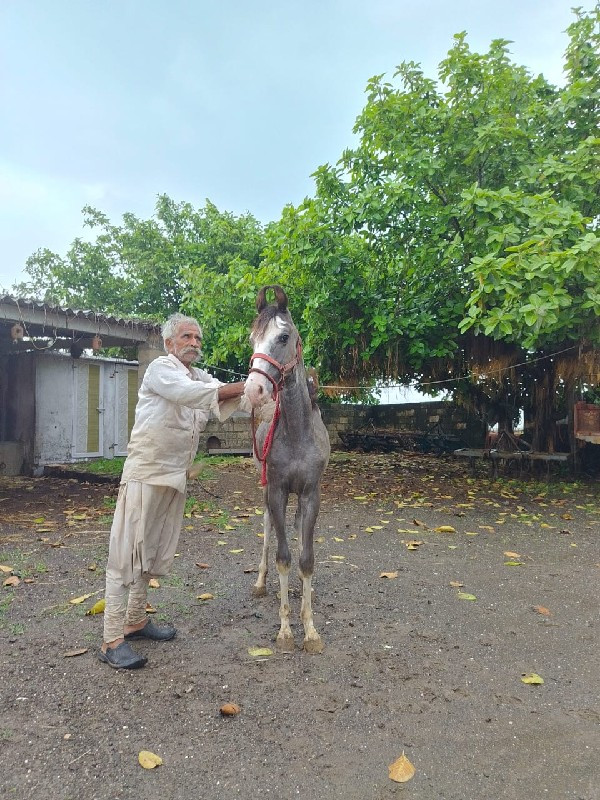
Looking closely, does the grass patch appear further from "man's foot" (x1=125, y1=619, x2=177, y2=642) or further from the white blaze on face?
the white blaze on face

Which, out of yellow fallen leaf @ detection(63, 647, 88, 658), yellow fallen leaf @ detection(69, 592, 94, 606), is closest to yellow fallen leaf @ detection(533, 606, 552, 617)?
yellow fallen leaf @ detection(63, 647, 88, 658)

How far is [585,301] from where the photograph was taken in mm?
6754

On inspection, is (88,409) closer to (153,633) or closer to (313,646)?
(153,633)

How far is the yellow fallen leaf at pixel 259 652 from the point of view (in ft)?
10.6

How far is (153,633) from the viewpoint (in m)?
3.42

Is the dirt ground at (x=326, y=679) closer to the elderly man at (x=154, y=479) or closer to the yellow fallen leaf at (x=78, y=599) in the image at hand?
the yellow fallen leaf at (x=78, y=599)

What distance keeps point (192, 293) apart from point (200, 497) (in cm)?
469

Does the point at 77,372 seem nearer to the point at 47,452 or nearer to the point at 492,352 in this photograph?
the point at 47,452

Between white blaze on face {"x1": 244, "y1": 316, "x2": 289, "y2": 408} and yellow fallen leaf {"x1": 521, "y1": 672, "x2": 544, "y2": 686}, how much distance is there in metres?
1.97

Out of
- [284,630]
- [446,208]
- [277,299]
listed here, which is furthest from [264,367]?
[446,208]

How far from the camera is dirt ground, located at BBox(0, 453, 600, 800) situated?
85.0 inches

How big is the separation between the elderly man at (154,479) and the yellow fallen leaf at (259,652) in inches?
23.7

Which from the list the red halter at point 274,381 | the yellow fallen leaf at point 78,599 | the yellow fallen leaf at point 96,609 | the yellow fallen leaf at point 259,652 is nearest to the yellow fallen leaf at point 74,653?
the yellow fallen leaf at point 96,609

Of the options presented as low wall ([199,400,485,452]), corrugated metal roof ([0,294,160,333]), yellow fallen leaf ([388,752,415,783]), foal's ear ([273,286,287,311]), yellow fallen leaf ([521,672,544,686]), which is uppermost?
corrugated metal roof ([0,294,160,333])
